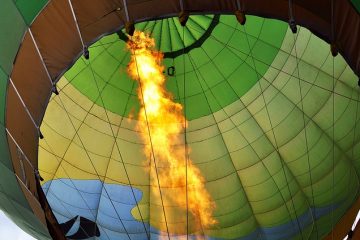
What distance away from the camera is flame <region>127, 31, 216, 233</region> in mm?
8195

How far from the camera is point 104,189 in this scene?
8469mm

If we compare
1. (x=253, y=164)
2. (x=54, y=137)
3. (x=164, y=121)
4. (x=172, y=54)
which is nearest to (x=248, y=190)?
(x=253, y=164)

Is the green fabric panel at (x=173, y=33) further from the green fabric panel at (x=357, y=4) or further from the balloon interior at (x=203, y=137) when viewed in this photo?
the green fabric panel at (x=357, y=4)

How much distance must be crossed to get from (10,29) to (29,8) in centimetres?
30

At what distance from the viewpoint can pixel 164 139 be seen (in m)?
8.50

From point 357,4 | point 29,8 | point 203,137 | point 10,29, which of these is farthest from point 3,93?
point 357,4

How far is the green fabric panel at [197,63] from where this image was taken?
7984 millimetres

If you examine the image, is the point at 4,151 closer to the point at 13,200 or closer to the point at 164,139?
the point at 13,200

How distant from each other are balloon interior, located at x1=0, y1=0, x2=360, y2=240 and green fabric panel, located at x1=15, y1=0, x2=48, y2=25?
2.39 meters

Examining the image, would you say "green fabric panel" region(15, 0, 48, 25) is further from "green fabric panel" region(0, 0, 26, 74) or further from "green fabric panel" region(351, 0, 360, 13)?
"green fabric panel" region(351, 0, 360, 13)

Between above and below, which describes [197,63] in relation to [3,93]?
above

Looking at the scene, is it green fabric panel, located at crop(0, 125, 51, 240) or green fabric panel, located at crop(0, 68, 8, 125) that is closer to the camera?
green fabric panel, located at crop(0, 68, 8, 125)

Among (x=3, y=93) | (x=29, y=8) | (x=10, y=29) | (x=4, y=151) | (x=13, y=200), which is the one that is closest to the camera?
(x=29, y=8)

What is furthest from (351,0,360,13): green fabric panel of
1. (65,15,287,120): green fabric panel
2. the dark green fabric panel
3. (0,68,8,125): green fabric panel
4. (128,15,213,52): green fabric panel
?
the dark green fabric panel
